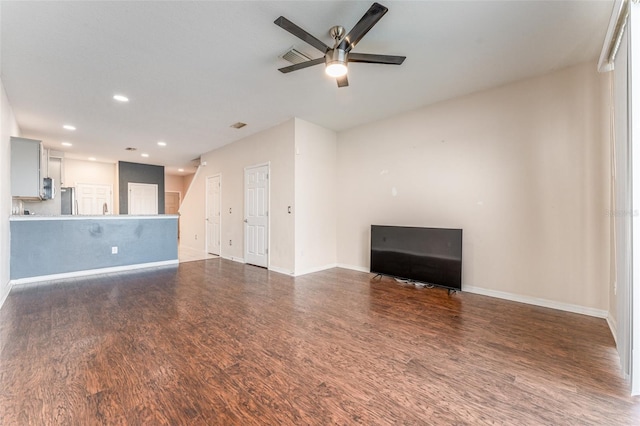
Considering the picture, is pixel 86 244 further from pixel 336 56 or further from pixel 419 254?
pixel 419 254

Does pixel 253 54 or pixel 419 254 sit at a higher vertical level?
pixel 253 54

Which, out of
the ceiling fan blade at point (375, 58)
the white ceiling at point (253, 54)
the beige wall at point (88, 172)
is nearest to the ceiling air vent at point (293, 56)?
the white ceiling at point (253, 54)

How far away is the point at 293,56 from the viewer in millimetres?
2746

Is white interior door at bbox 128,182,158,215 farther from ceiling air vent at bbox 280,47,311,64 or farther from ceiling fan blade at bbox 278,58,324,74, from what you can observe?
ceiling fan blade at bbox 278,58,324,74

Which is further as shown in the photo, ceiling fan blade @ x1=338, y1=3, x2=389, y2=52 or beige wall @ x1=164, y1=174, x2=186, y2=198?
beige wall @ x1=164, y1=174, x2=186, y2=198

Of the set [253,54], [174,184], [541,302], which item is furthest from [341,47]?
[174,184]

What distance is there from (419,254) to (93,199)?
32.0 ft

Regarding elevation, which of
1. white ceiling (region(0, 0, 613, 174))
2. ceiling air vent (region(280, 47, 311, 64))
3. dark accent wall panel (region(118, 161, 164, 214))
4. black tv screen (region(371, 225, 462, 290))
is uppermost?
white ceiling (region(0, 0, 613, 174))

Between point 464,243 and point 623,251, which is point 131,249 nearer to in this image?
point 464,243

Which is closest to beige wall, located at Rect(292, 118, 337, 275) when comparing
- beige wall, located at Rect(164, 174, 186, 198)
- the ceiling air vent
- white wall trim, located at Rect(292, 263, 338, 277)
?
white wall trim, located at Rect(292, 263, 338, 277)

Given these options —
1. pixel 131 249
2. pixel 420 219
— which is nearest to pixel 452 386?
pixel 420 219

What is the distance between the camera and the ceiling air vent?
2.67m

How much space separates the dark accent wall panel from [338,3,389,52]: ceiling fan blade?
878 centimetres

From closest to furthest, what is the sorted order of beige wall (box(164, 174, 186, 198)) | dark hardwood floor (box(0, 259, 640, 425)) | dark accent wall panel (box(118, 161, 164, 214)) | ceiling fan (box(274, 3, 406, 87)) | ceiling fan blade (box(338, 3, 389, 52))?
dark hardwood floor (box(0, 259, 640, 425)) → ceiling fan blade (box(338, 3, 389, 52)) → ceiling fan (box(274, 3, 406, 87)) → dark accent wall panel (box(118, 161, 164, 214)) → beige wall (box(164, 174, 186, 198))
